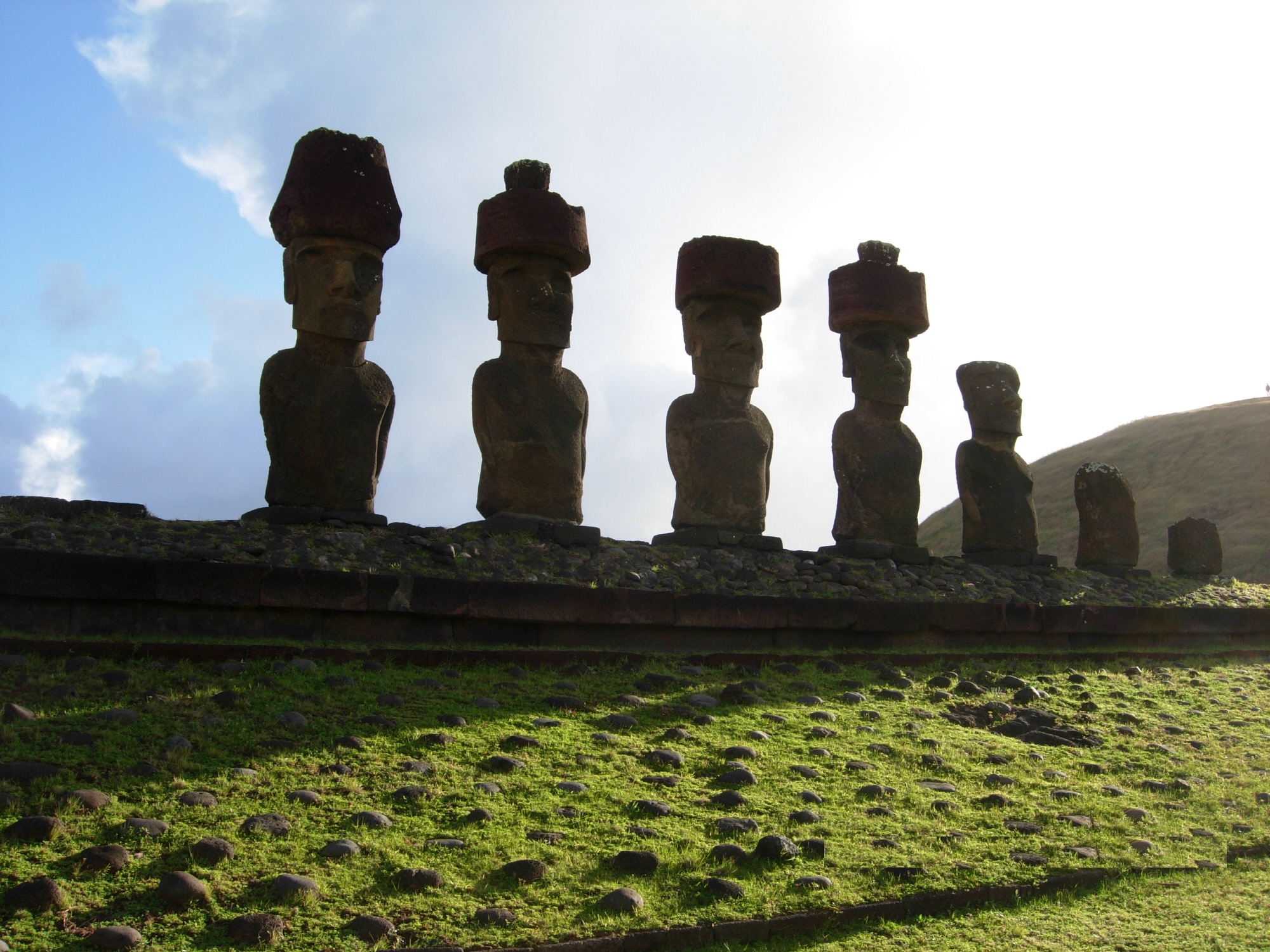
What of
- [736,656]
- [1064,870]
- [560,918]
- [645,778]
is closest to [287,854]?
[560,918]

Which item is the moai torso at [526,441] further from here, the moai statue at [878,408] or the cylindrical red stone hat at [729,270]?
the moai statue at [878,408]

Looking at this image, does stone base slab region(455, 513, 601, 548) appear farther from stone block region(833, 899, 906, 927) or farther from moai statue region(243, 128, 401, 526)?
stone block region(833, 899, 906, 927)

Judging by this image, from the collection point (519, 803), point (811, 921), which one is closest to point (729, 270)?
point (519, 803)

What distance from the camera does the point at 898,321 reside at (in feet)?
35.6

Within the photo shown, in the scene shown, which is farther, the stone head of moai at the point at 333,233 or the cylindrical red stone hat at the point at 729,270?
the cylindrical red stone hat at the point at 729,270

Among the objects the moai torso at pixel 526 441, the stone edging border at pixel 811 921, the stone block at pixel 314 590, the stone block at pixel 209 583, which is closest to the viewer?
the stone edging border at pixel 811 921

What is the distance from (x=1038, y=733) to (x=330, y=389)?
16.4 ft

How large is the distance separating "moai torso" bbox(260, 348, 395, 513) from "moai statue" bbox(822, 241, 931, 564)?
173 inches

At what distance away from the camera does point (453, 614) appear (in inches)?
263

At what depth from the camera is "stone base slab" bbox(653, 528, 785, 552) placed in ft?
30.2

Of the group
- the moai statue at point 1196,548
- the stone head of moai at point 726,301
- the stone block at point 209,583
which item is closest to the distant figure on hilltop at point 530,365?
the stone head of moai at point 726,301

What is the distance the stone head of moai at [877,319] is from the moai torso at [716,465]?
1550 millimetres

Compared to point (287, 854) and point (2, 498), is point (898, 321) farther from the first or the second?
point (287, 854)

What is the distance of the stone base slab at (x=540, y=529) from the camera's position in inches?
320
